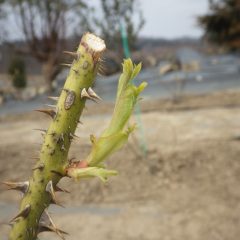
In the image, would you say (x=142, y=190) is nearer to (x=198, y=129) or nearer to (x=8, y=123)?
(x=198, y=129)

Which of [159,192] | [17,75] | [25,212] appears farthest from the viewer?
[17,75]

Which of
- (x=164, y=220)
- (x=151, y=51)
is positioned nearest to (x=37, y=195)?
(x=164, y=220)

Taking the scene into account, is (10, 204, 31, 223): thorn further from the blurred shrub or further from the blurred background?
the blurred shrub

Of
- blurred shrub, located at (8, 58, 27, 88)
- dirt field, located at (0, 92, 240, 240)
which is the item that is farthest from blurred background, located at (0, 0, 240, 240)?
blurred shrub, located at (8, 58, 27, 88)

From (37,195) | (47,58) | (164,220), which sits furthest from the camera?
(47,58)

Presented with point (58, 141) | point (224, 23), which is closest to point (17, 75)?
point (224, 23)

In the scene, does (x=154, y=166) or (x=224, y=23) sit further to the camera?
(x=224, y=23)

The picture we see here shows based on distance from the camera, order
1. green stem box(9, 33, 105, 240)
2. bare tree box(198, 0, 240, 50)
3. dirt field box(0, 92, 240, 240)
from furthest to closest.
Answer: bare tree box(198, 0, 240, 50) → dirt field box(0, 92, 240, 240) → green stem box(9, 33, 105, 240)

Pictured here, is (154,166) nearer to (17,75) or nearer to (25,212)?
(25,212)
